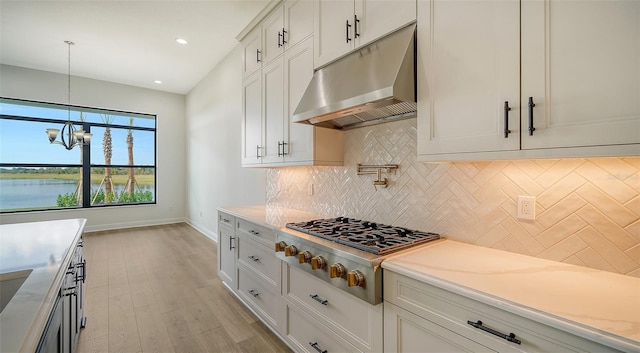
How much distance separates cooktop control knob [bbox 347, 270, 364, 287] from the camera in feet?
4.31

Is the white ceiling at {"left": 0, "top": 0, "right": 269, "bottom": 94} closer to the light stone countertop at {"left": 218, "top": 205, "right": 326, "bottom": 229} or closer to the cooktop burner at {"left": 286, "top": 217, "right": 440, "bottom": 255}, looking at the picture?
the light stone countertop at {"left": 218, "top": 205, "right": 326, "bottom": 229}

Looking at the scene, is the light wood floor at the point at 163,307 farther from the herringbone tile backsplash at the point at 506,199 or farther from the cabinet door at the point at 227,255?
the herringbone tile backsplash at the point at 506,199

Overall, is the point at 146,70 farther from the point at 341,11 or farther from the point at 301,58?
the point at 341,11

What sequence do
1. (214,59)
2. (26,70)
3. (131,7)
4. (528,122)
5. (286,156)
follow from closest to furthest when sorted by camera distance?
1. (528,122)
2. (286,156)
3. (131,7)
4. (214,59)
5. (26,70)

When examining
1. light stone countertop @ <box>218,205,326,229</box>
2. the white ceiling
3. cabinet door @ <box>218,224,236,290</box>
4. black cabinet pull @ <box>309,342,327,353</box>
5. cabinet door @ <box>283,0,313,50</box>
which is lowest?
black cabinet pull @ <box>309,342,327,353</box>

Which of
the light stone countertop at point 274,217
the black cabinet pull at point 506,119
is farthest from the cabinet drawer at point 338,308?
the black cabinet pull at point 506,119

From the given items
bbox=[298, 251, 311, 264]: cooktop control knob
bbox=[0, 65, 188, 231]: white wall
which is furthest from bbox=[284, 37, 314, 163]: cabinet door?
bbox=[0, 65, 188, 231]: white wall

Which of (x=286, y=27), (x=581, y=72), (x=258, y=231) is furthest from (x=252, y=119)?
(x=581, y=72)

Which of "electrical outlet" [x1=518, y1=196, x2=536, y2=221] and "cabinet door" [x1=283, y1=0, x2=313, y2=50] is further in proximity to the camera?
"cabinet door" [x1=283, y1=0, x2=313, y2=50]

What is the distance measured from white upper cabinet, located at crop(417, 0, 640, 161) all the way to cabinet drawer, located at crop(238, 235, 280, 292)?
1383mm

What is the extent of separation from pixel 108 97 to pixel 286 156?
217 inches

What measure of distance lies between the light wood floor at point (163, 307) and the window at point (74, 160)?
1893 mm

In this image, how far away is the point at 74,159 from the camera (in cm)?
548

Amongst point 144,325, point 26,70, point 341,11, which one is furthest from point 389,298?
point 26,70
